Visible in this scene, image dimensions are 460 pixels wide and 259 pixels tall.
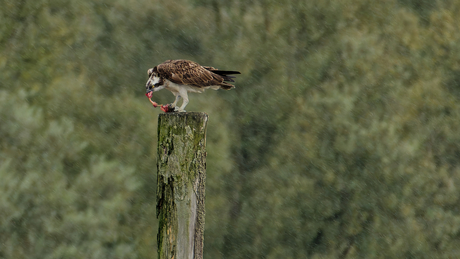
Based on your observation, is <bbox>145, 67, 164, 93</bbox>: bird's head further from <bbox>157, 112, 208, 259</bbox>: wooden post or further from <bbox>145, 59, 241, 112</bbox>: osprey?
<bbox>157, 112, 208, 259</bbox>: wooden post

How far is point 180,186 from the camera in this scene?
351 cm

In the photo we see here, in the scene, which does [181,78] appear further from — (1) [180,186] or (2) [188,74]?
(1) [180,186]

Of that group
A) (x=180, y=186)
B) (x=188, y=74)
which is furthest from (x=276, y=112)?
(x=180, y=186)

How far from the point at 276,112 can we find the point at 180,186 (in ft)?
33.8

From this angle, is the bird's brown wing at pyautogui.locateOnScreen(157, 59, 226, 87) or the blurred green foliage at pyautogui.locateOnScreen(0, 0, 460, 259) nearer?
the bird's brown wing at pyautogui.locateOnScreen(157, 59, 226, 87)

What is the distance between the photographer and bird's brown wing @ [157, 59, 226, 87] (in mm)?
4277

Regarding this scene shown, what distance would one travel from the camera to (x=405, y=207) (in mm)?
12477

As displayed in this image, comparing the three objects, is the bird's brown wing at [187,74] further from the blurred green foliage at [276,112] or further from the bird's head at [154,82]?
the blurred green foliage at [276,112]

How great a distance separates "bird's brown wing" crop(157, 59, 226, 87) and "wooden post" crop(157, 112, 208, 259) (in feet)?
2.53

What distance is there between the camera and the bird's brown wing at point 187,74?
14.0ft

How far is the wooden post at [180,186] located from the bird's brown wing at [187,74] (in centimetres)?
77

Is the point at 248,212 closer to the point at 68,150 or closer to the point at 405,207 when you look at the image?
the point at 405,207

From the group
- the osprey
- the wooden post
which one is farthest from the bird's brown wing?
the wooden post

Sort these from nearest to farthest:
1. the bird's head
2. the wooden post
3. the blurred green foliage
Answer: the wooden post
the bird's head
the blurred green foliage
